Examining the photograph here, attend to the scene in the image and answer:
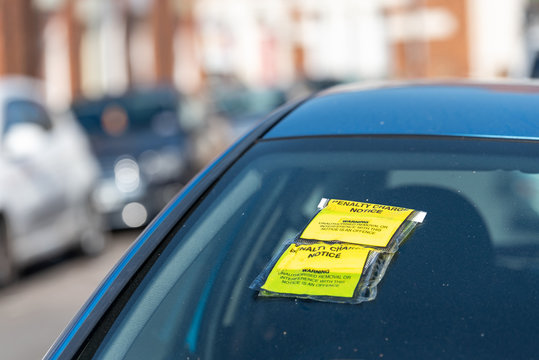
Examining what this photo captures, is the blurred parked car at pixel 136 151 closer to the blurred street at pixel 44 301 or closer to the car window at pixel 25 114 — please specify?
the blurred street at pixel 44 301

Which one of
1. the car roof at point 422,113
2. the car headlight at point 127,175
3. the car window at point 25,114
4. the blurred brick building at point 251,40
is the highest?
the car roof at point 422,113

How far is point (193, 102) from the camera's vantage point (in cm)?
1339

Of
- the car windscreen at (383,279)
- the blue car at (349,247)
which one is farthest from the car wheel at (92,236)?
the car windscreen at (383,279)

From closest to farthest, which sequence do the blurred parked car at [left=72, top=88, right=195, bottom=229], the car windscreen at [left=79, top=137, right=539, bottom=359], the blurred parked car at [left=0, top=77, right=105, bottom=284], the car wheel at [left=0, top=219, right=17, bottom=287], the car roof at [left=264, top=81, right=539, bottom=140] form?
the car windscreen at [left=79, top=137, right=539, bottom=359] < the car roof at [left=264, top=81, right=539, bottom=140] < the car wheel at [left=0, top=219, right=17, bottom=287] < the blurred parked car at [left=0, top=77, right=105, bottom=284] < the blurred parked car at [left=72, top=88, right=195, bottom=229]

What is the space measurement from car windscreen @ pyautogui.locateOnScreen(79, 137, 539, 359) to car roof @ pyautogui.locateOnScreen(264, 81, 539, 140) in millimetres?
39

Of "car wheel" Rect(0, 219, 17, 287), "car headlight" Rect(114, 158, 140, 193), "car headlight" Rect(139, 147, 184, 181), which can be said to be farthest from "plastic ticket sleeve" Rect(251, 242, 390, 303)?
"car headlight" Rect(139, 147, 184, 181)

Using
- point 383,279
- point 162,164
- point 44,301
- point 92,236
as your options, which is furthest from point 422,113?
point 162,164

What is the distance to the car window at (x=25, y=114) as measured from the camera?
893 cm

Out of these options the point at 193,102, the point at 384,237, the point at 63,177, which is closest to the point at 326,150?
the point at 384,237

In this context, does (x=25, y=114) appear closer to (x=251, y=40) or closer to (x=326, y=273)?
(x=326, y=273)

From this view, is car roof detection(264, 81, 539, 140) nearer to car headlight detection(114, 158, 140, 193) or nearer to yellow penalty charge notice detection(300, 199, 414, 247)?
yellow penalty charge notice detection(300, 199, 414, 247)

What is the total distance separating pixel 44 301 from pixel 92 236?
2014mm

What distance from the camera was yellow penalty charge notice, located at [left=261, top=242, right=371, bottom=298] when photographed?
90.5 inches

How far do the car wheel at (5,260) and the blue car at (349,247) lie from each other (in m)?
5.59
